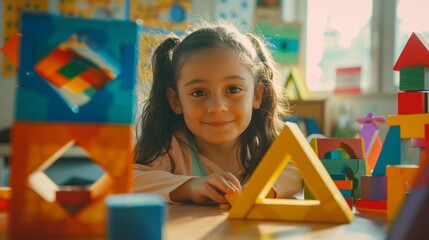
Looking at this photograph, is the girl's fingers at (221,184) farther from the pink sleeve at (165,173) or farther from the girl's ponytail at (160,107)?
the girl's ponytail at (160,107)

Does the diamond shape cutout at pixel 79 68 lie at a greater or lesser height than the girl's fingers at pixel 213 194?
greater

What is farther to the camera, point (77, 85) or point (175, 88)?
point (175, 88)

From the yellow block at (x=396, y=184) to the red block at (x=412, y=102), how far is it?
164 mm

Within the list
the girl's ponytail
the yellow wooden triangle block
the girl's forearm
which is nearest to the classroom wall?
the girl's ponytail

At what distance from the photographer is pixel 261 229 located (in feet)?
1.93

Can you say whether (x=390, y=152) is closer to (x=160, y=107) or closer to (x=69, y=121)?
(x=69, y=121)

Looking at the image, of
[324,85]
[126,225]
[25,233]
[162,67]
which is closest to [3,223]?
[25,233]

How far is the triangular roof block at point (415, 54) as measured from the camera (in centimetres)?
82

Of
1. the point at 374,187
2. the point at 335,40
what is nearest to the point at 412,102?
the point at 374,187

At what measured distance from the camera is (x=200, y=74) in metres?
1.10

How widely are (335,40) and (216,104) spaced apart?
2.38m

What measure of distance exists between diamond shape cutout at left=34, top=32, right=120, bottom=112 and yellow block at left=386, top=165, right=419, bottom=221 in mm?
393

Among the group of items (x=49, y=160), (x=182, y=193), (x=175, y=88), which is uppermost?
(x=175, y=88)

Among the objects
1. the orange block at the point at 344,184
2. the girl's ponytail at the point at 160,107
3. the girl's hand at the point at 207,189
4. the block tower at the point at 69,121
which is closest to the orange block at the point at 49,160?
the block tower at the point at 69,121
